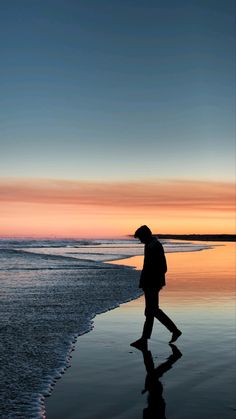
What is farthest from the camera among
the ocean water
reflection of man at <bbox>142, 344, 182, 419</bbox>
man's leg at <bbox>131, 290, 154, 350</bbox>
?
man's leg at <bbox>131, 290, 154, 350</bbox>

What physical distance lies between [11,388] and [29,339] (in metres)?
3.18

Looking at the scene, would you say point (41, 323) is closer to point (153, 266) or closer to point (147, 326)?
point (147, 326)

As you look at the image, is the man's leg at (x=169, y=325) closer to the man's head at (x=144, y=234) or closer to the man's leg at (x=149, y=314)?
the man's leg at (x=149, y=314)

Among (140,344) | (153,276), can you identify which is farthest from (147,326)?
(153,276)

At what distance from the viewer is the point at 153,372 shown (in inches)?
292

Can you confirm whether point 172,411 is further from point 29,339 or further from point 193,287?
point 193,287

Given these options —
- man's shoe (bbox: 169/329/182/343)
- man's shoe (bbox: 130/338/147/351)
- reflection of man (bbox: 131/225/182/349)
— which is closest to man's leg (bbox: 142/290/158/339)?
reflection of man (bbox: 131/225/182/349)

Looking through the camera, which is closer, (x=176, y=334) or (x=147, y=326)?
(x=147, y=326)

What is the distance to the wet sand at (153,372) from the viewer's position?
5805 millimetres

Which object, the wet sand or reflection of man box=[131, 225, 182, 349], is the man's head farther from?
the wet sand

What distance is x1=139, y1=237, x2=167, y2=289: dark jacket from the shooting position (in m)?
9.79

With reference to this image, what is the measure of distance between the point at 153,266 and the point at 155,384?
3324 mm

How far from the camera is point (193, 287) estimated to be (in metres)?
17.9

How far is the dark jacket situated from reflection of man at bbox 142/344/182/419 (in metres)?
1.30
